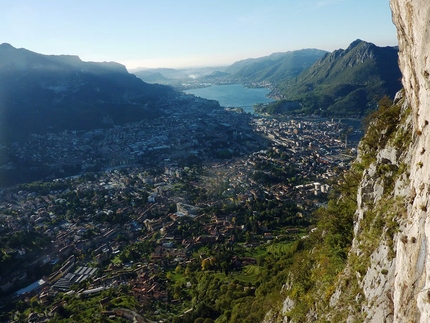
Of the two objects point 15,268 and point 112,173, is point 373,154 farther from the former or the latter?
point 112,173

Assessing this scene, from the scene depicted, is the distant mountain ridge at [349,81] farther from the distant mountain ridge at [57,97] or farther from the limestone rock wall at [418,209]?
the limestone rock wall at [418,209]

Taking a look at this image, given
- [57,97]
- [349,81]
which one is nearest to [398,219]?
[57,97]

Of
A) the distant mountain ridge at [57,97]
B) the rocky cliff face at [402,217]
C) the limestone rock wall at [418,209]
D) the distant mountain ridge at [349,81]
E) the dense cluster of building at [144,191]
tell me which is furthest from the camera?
the distant mountain ridge at [349,81]

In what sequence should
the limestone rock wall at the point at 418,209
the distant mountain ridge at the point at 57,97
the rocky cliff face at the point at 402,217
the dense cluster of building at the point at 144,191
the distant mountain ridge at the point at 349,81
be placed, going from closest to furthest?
1. the limestone rock wall at the point at 418,209
2. the rocky cliff face at the point at 402,217
3. the dense cluster of building at the point at 144,191
4. the distant mountain ridge at the point at 57,97
5. the distant mountain ridge at the point at 349,81

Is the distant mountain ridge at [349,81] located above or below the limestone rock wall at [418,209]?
above

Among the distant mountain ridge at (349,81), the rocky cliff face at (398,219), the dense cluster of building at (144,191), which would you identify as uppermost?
the distant mountain ridge at (349,81)

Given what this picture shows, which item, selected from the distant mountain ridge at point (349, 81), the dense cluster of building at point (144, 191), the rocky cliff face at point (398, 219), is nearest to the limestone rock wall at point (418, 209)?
the rocky cliff face at point (398, 219)
